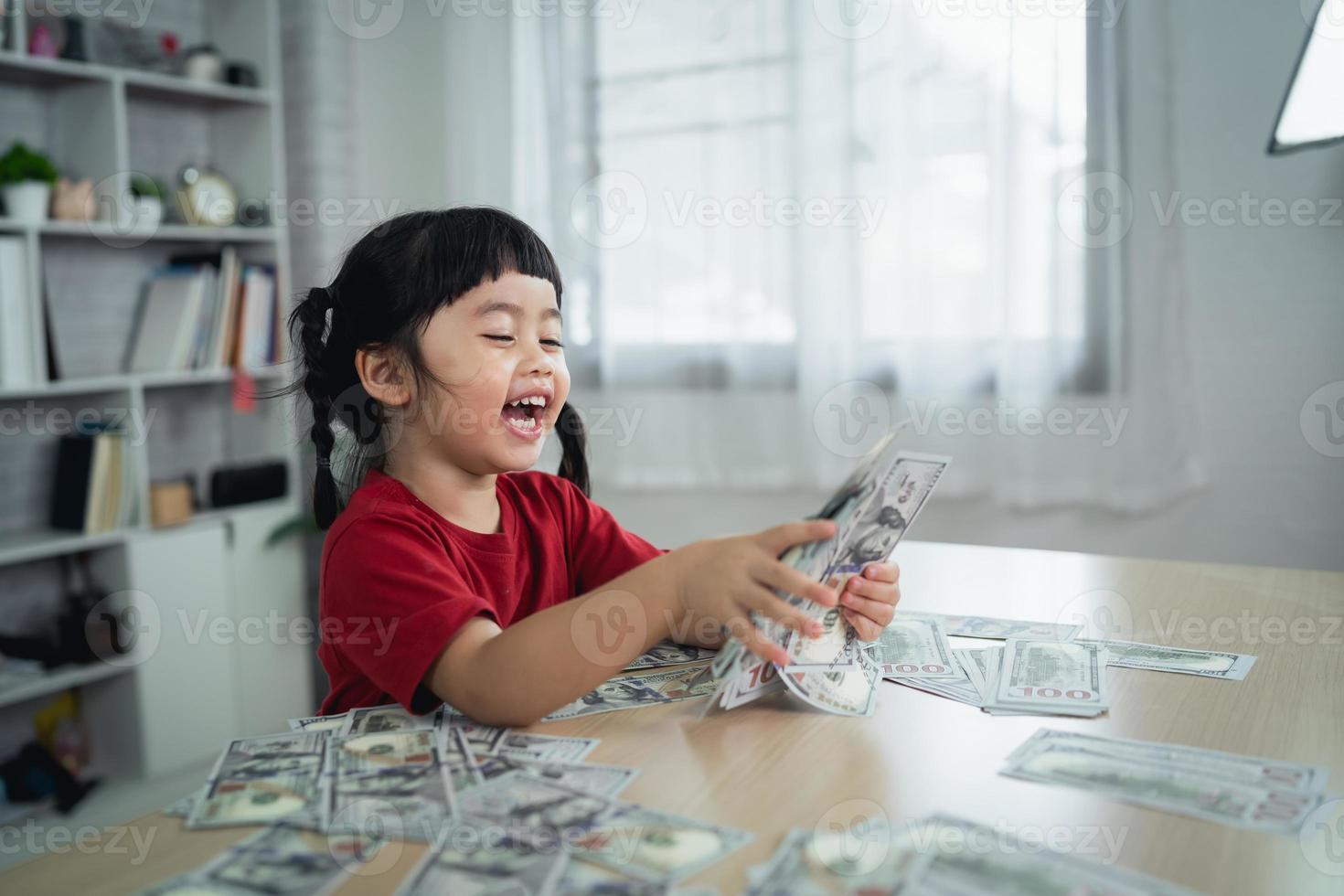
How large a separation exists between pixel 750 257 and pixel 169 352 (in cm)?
151

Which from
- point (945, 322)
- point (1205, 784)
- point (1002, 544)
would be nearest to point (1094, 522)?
point (1002, 544)

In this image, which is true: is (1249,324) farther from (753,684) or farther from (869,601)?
(753,684)

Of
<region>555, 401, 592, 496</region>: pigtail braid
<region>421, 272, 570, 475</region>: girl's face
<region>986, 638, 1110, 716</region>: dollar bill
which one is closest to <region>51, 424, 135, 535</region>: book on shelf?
<region>555, 401, 592, 496</region>: pigtail braid

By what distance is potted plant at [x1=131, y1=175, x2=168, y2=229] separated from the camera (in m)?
2.53

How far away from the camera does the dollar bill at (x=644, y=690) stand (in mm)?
933

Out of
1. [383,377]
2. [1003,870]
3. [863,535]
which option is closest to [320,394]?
[383,377]

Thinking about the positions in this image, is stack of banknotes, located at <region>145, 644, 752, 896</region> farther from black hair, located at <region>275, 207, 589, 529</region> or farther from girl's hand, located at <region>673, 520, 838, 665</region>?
black hair, located at <region>275, 207, 589, 529</region>

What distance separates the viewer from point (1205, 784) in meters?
0.74

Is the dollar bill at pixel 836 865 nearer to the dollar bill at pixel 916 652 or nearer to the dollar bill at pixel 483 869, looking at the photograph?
the dollar bill at pixel 483 869

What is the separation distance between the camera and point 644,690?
0.98m

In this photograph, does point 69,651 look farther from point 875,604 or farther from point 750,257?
point 875,604

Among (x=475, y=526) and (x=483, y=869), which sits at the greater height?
(x=475, y=526)

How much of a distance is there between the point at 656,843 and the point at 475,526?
0.60m

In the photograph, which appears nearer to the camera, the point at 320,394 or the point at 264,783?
the point at 264,783
